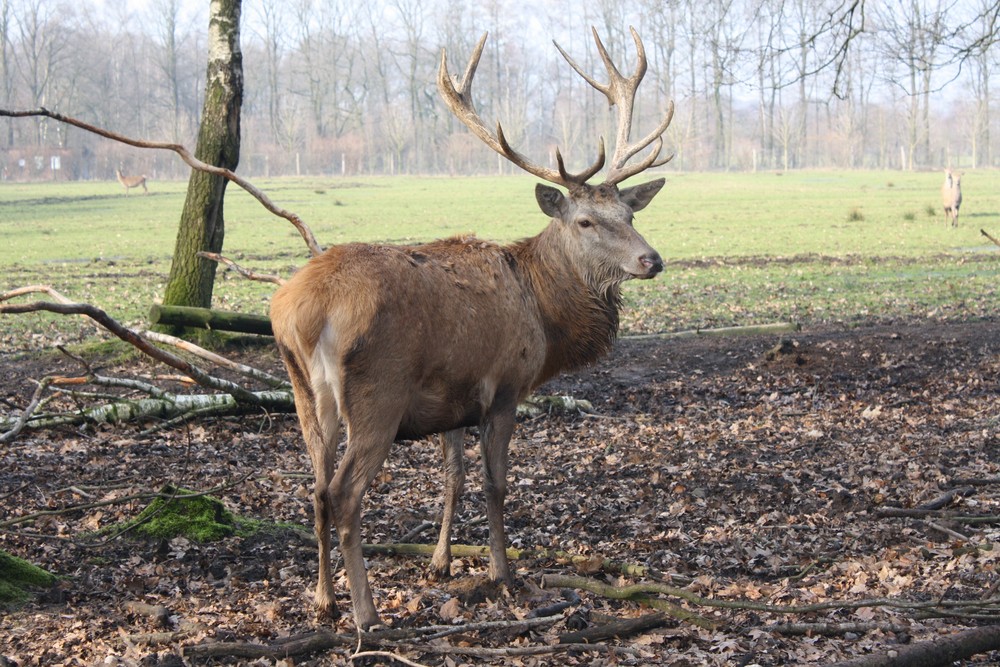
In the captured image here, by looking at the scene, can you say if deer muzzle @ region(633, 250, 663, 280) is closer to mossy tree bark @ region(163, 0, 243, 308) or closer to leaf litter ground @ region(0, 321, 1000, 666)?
leaf litter ground @ region(0, 321, 1000, 666)

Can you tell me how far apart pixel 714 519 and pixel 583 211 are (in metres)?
2.05

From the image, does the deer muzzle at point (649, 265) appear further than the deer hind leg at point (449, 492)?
Yes

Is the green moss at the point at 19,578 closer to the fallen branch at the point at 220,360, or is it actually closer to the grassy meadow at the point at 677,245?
the fallen branch at the point at 220,360

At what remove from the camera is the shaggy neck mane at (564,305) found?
6.17 meters

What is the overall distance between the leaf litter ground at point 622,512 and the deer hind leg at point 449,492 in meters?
0.11

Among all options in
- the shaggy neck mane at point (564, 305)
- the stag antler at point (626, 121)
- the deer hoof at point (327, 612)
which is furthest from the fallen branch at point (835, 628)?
the stag antler at point (626, 121)

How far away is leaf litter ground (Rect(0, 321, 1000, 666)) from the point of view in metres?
4.65

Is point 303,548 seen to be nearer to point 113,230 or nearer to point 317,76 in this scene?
point 113,230

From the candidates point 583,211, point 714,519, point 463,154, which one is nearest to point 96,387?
point 583,211

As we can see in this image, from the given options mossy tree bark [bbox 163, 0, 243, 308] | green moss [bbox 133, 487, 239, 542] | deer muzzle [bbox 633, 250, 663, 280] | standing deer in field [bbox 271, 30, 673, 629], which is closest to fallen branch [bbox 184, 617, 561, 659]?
standing deer in field [bbox 271, 30, 673, 629]

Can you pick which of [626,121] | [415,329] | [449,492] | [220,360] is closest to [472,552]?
[449,492]

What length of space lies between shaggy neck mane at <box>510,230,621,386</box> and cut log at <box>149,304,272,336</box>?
13.8 ft

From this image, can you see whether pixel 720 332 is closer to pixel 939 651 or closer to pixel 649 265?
pixel 649 265

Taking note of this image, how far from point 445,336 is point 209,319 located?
17.6 ft
